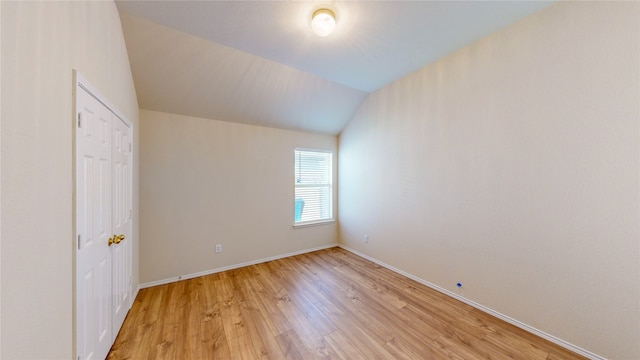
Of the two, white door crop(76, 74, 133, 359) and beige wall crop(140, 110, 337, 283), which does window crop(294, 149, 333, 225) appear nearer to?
beige wall crop(140, 110, 337, 283)

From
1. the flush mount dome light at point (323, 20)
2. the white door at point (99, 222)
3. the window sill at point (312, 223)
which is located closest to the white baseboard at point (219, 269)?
the window sill at point (312, 223)

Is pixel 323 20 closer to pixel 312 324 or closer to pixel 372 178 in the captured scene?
pixel 372 178

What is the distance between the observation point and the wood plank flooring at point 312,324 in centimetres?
170

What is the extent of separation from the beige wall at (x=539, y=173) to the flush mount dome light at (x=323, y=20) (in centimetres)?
155

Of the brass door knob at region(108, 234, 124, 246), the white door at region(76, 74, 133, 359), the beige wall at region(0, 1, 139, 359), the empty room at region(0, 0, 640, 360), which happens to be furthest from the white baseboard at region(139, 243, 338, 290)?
the beige wall at region(0, 1, 139, 359)

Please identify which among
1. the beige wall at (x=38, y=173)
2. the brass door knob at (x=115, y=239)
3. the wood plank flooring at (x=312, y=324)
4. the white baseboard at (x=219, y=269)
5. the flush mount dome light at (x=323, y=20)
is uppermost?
the flush mount dome light at (x=323, y=20)

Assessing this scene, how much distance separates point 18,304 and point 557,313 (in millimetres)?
3313

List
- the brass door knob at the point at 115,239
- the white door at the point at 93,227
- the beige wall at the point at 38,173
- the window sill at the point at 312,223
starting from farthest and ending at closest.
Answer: the window sill at the point at 312,223 < the brass door knob at the point at 115,239 < the white door at the point at 93,227 < the beige wall at the point at 38,173

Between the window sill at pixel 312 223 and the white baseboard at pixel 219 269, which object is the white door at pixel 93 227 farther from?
the window sill at pixel 312 223

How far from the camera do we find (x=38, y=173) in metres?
0.90

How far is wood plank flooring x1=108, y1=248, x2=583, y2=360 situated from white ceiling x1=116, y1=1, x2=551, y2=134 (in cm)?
236

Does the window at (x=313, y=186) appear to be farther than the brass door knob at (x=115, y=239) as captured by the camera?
Yes

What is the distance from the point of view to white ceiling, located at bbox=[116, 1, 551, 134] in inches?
72.0

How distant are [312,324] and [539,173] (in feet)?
8.02
